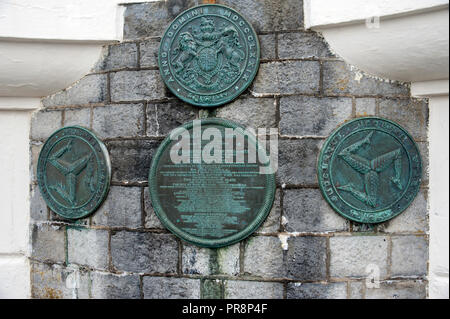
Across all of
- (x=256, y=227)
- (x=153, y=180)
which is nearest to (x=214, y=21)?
(x=153, y=180)

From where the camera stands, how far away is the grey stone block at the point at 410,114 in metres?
2.81

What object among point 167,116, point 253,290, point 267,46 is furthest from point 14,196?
point 267,46

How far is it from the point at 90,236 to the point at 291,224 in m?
1.80

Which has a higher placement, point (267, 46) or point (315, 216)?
point (267, 46)

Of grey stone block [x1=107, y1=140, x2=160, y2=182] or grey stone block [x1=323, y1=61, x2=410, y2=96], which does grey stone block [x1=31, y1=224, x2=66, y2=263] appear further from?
grey stone block [x1=323, y1=61, x2=410, y2=96]

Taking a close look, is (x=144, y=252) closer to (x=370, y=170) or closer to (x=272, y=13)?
(x=370, y=170)

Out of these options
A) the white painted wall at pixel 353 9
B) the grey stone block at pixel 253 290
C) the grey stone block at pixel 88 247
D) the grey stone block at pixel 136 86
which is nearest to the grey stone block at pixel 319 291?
the grey stone block at pixel 253 290

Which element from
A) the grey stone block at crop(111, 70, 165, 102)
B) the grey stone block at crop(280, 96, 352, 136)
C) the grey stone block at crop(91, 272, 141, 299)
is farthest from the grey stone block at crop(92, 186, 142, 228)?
the grey stone block at crop(280, 96, 352, 136)

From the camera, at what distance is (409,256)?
2801 millimetres

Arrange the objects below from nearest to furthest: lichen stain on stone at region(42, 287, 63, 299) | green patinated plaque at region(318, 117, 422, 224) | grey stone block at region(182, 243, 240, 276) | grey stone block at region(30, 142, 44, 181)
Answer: green patinated plaque at region(318, 117, 422, 224)
grey stone block at region(182, 243, 240, 276)
lichen stain on stone at region(42, 287, 63, 299)
grey stone block at region(30, 142, 44, 181)

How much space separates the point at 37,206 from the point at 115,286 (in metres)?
1.16

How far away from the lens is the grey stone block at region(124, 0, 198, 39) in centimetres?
296

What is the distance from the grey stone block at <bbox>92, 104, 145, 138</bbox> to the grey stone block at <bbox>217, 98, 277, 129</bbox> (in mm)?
755

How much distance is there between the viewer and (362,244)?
2783mm
